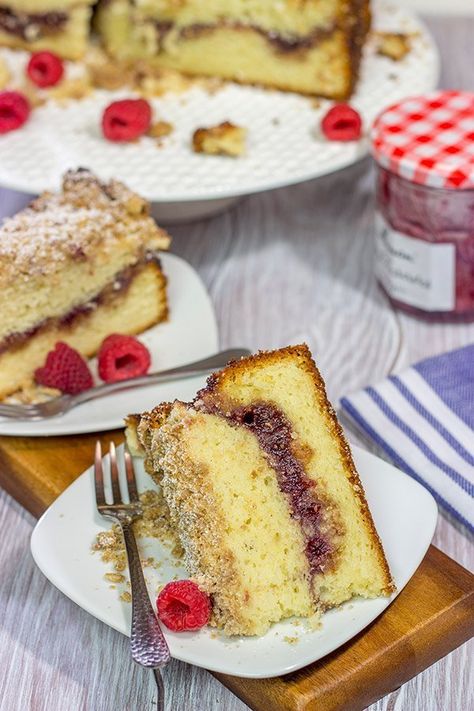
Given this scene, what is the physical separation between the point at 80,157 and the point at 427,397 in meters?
0.88

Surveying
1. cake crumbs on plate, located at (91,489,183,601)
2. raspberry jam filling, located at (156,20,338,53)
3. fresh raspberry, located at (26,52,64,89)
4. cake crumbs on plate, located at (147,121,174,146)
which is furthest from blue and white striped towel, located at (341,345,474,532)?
fresh raspberry, located at (26,52,64,89)

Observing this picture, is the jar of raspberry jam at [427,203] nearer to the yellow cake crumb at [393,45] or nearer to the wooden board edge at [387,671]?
the yellow cake crumb at [393,45]

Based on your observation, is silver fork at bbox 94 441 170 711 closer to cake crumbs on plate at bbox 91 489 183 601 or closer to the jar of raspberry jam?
cake crumbs on plate at bbox 91 489 183 601

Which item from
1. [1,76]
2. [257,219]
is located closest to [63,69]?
[1,76]

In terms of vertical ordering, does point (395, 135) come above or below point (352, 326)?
above

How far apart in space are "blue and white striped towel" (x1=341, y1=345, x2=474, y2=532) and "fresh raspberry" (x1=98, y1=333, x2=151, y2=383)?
0.36 meters

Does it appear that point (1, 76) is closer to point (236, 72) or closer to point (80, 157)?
point (80, 157)

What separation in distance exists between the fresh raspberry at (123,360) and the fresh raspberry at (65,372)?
0.14 ft

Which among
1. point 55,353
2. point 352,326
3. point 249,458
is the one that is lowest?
point 352,326

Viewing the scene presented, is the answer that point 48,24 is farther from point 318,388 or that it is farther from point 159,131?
point 318,388

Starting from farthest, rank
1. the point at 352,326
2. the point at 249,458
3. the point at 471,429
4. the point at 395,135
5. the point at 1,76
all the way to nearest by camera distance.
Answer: the point at 1,76, the point at 352,326, the point at 395,135, the point at 471,429, the point at 249,458

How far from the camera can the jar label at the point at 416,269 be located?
2.07 meters

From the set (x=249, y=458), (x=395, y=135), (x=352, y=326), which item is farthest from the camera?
(x=352, y=326)

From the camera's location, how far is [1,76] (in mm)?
2506
